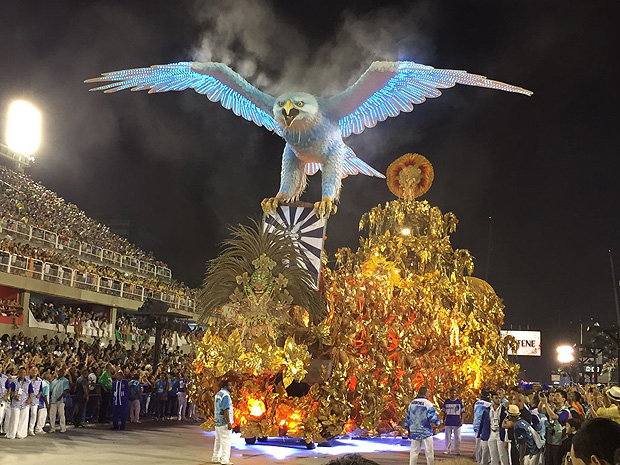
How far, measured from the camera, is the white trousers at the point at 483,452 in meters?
11.1

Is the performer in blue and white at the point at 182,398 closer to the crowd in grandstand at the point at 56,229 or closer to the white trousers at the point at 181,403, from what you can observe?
the white trousers at the point at 181,403

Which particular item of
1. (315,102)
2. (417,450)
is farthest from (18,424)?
(315,102)

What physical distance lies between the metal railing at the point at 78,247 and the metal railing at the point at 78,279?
106 inches

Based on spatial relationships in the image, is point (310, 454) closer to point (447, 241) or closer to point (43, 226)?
point (447, 241)

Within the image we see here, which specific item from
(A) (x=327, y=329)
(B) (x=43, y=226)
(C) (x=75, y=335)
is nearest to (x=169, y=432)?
(A) (x=327, y=329)

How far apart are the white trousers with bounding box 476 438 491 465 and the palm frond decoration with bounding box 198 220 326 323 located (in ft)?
12.4

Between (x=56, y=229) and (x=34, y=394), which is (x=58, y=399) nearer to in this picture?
(x=34, y=394)

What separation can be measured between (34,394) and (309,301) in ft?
18.8

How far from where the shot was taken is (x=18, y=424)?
12.6 m

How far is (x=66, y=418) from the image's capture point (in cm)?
1521

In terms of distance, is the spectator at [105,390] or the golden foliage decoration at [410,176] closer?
the spectator at [105,390]

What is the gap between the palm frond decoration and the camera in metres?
11.5

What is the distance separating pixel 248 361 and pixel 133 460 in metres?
2.35

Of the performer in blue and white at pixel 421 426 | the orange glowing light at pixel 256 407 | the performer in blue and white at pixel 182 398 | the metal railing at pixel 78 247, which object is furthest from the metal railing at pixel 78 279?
the performer in blue and white at pixel 421 426
